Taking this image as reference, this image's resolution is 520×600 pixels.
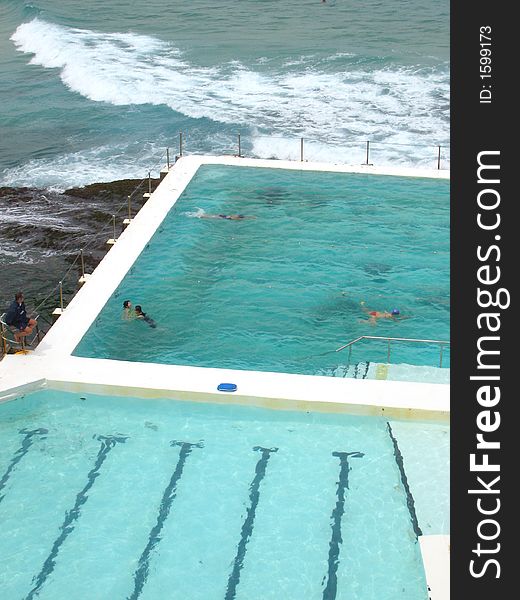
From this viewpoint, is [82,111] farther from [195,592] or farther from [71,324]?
[195,592]

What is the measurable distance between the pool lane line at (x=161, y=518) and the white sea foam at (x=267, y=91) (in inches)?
673

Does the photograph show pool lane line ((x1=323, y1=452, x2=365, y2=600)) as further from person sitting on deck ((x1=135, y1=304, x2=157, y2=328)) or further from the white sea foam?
the white sea foam

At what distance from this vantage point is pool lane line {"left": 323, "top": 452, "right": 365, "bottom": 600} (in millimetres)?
10078

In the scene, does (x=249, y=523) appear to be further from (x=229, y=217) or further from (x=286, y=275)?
(x=229, y=217)

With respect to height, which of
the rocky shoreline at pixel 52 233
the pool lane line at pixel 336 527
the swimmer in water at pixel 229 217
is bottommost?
the rocky shoreline at pixel 52 233

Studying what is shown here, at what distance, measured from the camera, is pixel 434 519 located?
10.9 meters

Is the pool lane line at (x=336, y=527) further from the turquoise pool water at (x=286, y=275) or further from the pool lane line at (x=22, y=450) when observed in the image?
the pool lane line at (x=22, y=450)

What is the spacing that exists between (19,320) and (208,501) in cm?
451

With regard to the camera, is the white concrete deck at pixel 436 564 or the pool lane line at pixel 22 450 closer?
the white concrete deck at pixel 436 564

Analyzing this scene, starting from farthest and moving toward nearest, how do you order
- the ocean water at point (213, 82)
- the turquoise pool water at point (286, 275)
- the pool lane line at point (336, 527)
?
1. the ocean water at point (213, 82)
2. the turquoise pool water at point (286, 275)
3. the pool lane line at point (336, 527)

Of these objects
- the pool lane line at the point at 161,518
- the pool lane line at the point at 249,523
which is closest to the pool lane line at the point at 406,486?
the pool lane line at the point at 249,523

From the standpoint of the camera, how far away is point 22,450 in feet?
39.9

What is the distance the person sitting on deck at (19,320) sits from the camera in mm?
14080

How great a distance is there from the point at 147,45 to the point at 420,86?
13.2m
